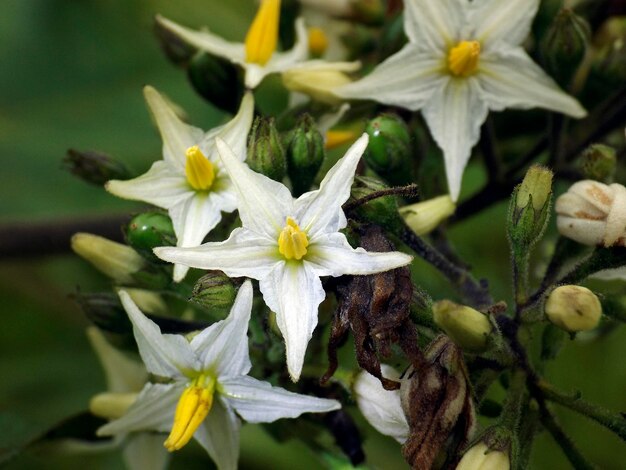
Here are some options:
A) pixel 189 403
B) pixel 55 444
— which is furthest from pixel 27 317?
pixel 189 403

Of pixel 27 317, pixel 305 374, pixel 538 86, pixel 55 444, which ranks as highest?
pixel 538 86

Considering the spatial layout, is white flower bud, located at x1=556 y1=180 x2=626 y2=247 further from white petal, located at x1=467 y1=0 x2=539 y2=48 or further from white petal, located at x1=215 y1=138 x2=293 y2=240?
white petal, located at x1=215 y1=138 x2=293 y2=240

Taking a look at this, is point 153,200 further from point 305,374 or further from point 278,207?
point 305,374

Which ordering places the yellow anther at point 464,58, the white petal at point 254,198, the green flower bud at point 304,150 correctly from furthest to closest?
the yellow anther at point 464,58 → the green flower bud at point 304,150 → the white petal at point 254,198

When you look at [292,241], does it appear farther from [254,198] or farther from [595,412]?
[595,412]

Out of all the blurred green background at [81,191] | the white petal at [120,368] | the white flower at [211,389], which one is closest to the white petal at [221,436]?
the white flower at [211,389]

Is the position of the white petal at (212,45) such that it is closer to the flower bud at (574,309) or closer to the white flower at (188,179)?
the white flower at (188,179)

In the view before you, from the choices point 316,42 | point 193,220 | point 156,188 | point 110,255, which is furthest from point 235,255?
point 316,42
